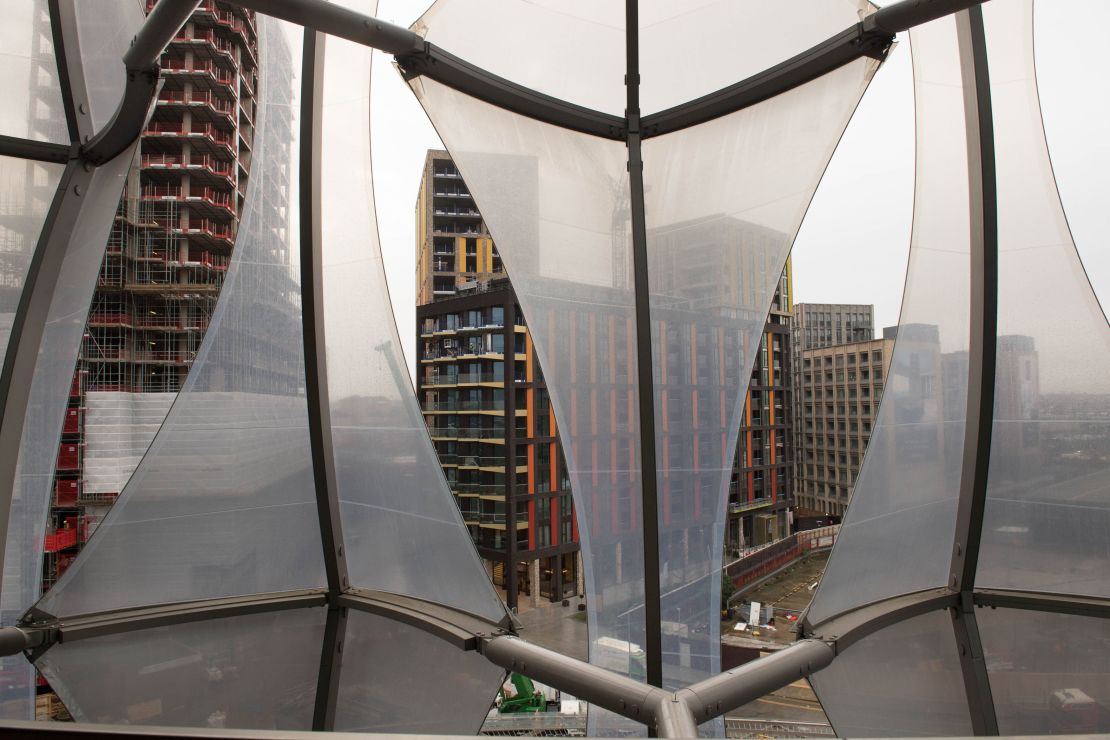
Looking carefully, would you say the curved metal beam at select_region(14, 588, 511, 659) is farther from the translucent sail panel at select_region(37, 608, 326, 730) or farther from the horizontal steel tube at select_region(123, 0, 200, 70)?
the horizontal steel tube at select_region(123, 0, 200, 70)

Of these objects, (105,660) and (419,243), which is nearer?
(105,660)

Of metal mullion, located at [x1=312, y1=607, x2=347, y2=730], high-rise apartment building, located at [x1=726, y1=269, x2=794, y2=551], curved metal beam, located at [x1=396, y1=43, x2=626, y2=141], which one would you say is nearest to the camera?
curved metal beam, located at [x1=396, y1=43, x2=626, y2=141]

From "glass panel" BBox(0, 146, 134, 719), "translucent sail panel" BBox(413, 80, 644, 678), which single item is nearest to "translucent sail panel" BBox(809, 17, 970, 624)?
"translucent sail panel" BBox(413, 80, 644, 678)

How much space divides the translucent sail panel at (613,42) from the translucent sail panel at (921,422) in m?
1.00

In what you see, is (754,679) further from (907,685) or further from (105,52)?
(105,52)

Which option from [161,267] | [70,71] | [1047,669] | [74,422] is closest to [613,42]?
[70,71]

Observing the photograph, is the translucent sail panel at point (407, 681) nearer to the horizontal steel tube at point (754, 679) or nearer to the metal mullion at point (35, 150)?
the horizontal steel tube at point (754, 679)

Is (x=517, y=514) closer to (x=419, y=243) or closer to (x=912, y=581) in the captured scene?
(x=912, y=581)

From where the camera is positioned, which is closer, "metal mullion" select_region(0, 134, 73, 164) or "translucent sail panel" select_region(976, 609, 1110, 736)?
"metal mullion" select_region(0, 134, 73, 164)

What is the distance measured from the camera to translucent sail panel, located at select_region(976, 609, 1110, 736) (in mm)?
3338

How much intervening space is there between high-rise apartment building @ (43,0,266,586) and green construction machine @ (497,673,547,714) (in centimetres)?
401

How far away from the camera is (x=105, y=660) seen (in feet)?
11.0

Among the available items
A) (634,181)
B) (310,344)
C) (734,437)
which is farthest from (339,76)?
(734,437)

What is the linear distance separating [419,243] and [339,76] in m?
8.37
